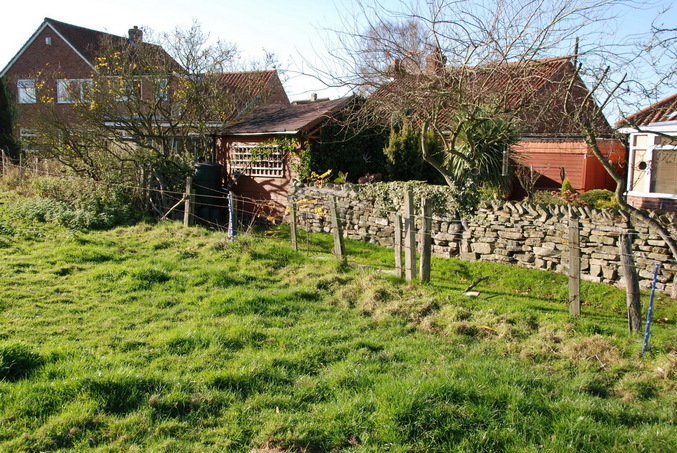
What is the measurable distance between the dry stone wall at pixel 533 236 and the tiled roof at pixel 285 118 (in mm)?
3789

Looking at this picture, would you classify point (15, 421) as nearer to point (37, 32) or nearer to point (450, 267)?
point (450, 267)

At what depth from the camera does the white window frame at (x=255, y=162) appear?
17156 millimetres

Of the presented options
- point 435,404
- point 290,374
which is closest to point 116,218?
point 290,374

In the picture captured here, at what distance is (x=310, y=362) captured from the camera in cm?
561

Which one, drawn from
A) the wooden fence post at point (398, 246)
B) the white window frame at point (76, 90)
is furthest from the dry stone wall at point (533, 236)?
the white window frame at point (76, 90)

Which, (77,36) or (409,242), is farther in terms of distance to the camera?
(77,36)

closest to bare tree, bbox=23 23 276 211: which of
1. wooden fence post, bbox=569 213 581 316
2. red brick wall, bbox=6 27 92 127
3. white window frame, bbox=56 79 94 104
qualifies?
white window frame, bbox=56 79 94 104

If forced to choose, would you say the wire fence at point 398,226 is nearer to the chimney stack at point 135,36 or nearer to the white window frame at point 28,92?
the white window frame at point 28,92

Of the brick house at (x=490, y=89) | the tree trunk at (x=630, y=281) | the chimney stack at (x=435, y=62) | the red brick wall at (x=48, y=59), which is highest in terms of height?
the red brick wall at (x=48, y=59)

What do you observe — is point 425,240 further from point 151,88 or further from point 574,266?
point 151,88

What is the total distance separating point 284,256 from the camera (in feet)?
33.3

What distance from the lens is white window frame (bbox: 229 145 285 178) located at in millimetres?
17156

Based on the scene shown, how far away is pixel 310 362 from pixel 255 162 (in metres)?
12.8

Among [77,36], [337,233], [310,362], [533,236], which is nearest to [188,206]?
[337,233]
